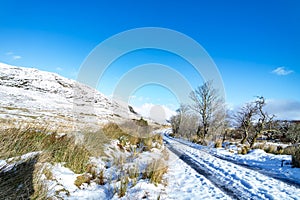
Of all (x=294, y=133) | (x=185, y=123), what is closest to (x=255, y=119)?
(x=294, y=133)

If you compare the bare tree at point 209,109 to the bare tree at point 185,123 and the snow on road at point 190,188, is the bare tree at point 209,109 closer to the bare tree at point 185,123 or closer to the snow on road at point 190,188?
the bare tree at point 185,123

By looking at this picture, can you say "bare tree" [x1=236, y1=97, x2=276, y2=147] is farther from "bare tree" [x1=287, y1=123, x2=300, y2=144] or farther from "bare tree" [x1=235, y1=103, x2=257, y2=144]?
"bare tree" [x1=287, y1=123, x2=300, y2=144]

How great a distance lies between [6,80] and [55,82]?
2456cm

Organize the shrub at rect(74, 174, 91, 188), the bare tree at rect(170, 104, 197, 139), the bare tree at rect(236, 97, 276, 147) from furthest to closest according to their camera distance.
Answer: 1. the bare tree at rect(170, 104, 197, 139)
2. the bare tree at rect(236, 97, 276, 147)
3. the shrub at rect(74, 174, 91, 188)

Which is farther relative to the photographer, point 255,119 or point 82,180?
point 255,119

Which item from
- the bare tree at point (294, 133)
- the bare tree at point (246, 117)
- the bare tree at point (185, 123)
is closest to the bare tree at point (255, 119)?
the bare tree at point (246, 117)

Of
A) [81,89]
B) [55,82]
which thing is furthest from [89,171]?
[55,82]

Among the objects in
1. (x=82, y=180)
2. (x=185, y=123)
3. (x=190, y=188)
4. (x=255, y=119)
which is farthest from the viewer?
(x=185, y=123)

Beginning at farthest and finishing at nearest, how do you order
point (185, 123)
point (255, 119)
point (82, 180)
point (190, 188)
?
point (185, 123), point (255, 119), point (190, 188), point (82, 180)

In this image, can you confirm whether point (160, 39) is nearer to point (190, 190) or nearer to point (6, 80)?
point (190, 190)

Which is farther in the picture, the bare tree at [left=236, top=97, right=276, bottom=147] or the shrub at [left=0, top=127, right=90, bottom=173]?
the bare tree at [left=236, top=97, right=276, bottom=147]

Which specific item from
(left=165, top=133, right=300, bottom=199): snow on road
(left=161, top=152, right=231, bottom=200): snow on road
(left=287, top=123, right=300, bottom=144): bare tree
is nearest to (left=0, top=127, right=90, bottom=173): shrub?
(left=161, top=152, right=231, bottom=200): snow on road

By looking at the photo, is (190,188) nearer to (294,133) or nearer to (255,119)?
(255,119)

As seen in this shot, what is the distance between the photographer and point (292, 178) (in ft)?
23.1
